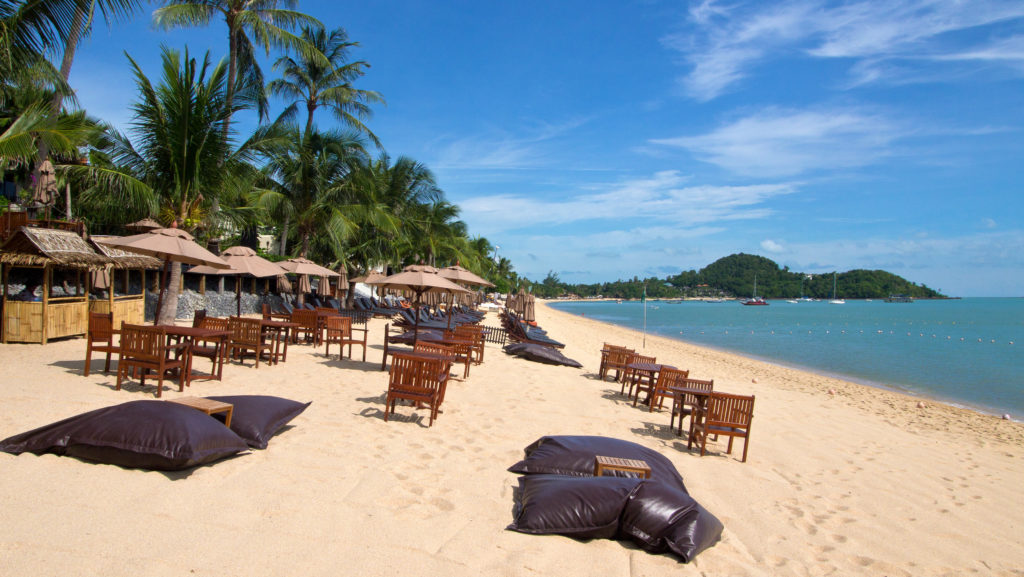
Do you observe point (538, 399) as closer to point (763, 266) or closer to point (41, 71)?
point (41, 71)

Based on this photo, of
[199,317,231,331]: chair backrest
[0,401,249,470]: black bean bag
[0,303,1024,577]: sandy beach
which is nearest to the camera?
[0,303,1024,577]: sandy beach

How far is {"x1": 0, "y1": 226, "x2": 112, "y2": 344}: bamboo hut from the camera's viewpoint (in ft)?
29.2

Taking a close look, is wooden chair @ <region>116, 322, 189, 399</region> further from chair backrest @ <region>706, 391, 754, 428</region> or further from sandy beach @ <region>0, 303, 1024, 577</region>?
chair backrest @ <region>706, 391, 754, 428</region>

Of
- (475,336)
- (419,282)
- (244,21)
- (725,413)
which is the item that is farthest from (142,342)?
(244,21)

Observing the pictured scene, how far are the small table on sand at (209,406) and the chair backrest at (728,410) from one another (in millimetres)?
4905

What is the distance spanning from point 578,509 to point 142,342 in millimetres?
5202

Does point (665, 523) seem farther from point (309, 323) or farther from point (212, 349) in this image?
point (309, 323)

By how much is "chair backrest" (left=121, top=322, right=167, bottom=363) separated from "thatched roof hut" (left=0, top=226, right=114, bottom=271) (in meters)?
5.04

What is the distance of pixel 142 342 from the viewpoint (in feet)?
19.5

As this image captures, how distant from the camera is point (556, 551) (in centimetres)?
335

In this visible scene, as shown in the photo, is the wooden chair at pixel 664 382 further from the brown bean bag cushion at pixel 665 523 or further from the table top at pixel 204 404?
the table top at pixel 204 404

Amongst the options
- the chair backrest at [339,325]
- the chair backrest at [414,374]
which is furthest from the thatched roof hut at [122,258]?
the chair backrest at [414,374]

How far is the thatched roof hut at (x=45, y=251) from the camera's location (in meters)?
9.12

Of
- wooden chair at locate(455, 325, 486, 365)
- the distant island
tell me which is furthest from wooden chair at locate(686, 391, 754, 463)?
the distant island
